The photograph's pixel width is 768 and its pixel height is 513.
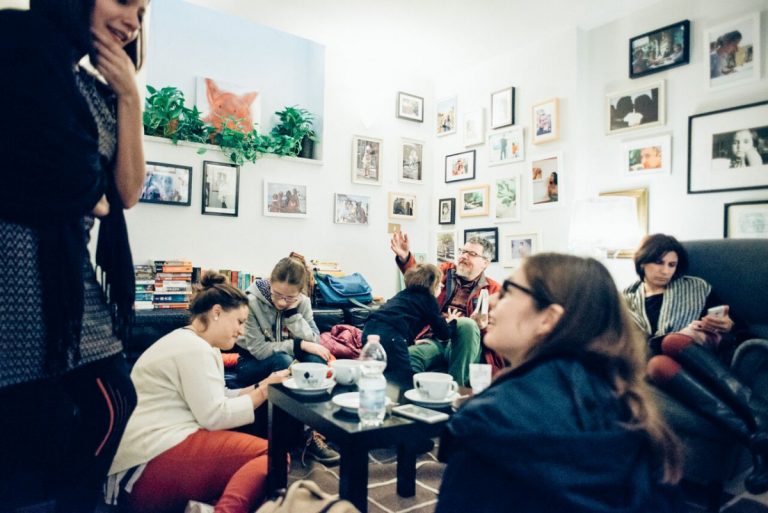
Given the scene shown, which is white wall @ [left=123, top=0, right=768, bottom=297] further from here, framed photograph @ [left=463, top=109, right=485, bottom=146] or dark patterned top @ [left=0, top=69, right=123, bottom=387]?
dark patterned top @ [left=0, top=69, right=123, bottom=387]

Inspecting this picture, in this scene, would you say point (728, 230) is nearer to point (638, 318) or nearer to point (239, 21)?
point (638, 318)

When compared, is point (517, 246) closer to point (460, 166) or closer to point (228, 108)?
point (460, 166)

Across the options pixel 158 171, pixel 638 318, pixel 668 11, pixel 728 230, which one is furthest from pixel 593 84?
pixel 158 171

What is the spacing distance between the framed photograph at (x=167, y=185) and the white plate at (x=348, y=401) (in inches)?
104

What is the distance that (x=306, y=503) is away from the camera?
1.14 m

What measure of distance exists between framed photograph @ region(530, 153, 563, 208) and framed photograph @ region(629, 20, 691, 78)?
0.80m

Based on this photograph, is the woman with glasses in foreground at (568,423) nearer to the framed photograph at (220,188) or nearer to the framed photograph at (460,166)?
the framed photograph at (220,188)

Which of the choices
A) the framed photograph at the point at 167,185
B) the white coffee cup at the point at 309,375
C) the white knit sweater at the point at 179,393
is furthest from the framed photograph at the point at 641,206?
the framed photograph at the point at 167,185

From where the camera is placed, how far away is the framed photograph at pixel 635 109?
3.62 meters

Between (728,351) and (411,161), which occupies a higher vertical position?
(411,161)

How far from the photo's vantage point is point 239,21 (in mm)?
4617

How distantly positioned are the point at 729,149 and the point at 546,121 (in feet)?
4.35

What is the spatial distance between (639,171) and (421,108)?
2295 mm

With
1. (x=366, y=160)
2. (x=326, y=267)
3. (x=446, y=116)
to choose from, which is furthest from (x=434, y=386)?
(x=446, y=116)
